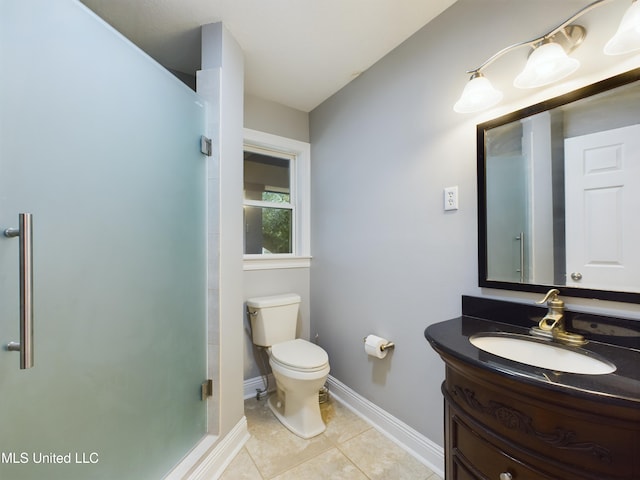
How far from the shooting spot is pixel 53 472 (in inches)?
31.8

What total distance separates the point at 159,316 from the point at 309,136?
184 centimetres

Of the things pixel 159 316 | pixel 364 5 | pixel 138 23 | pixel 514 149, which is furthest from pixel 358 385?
pixel 138 23

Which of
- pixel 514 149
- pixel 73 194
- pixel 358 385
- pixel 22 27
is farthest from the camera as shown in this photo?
pixel 358 385

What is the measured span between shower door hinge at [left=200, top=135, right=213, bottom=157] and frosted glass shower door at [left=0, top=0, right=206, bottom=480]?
0.08 m

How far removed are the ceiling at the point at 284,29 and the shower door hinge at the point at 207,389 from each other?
6.27 feet

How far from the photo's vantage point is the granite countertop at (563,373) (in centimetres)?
60

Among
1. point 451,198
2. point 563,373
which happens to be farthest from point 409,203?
point 563,373

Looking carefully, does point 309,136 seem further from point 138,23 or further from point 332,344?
point 332,344

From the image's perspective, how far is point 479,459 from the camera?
81 centimetres

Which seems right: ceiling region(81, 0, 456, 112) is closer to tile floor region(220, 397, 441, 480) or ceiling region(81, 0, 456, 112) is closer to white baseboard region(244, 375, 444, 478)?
white baseboard region(244, 375, 444, 478)

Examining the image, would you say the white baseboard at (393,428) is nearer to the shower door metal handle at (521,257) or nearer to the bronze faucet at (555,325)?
the bronze faucet at (555,325)

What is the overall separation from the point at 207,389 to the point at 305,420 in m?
0.63

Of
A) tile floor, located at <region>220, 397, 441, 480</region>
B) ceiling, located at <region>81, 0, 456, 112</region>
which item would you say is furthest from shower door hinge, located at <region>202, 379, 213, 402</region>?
ceiling, located at <region>81, 0, 456, 112</region>

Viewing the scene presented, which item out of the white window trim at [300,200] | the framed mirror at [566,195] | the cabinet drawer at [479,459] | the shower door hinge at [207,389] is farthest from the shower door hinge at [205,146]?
the cabinet drawer at [479,459]
